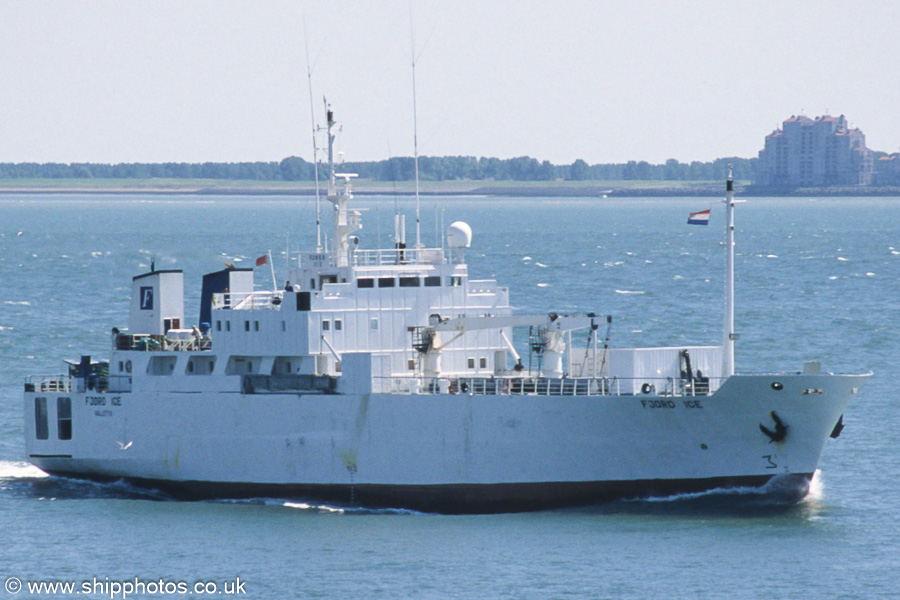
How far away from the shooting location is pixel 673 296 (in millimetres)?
79438

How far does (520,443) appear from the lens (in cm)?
3412

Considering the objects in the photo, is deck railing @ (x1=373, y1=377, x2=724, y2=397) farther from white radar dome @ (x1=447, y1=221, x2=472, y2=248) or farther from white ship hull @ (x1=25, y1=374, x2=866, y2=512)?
white radar dome @ (x1=447, y1=221, x2=472, y2=248)

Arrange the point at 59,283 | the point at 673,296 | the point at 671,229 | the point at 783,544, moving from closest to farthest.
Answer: the point at 783,544 < the point at 673,296 < the point at 59,283 < the point at 671,229

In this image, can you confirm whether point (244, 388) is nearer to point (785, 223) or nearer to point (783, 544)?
point (783, 544)

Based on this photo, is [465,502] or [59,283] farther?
[59,283]

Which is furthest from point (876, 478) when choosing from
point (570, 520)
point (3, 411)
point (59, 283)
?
point (59, 283)

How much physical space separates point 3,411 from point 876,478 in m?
26.9

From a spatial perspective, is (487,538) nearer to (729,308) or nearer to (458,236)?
(729,308)

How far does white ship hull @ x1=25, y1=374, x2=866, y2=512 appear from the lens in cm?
3353

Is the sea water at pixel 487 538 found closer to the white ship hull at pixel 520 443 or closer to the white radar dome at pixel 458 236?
the white ship hull at pixel 520 443

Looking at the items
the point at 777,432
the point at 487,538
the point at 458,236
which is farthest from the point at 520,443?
the point at 458,236

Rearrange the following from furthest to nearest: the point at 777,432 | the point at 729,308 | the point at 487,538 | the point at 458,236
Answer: the point at 458,236
the point at 729,308
the point at 777,432
the point at 487,538

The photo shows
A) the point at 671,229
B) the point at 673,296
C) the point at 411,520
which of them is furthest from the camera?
the point at 671,229

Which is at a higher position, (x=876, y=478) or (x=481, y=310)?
(x=481, y=310)
